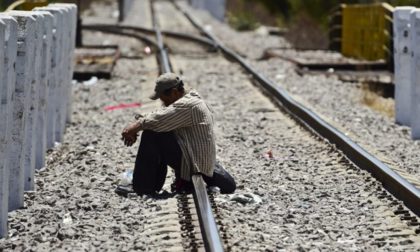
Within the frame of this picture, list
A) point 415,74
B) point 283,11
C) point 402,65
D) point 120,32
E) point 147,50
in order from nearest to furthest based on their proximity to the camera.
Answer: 1. point 415,74
2. point 402,65
3. point 147,50
4. point 120,32
5. point 283,11

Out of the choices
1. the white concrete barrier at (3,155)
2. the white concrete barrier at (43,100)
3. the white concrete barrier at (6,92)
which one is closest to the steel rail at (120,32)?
the white concrete barrier at (43,100)

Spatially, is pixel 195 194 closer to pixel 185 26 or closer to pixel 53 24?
pixel 53 24

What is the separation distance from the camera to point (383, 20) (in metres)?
22.4

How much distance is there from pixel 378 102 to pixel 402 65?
2.33m

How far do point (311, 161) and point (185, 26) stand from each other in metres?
30.2

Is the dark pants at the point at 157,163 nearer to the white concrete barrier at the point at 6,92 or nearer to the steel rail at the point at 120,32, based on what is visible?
the white concrete barrier at the point at 6,92

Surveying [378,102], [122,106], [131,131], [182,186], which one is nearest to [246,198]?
[182,186]

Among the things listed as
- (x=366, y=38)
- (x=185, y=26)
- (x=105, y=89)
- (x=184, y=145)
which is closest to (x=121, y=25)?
(x=185, y=26)

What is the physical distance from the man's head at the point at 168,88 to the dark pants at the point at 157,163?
1.09 feet

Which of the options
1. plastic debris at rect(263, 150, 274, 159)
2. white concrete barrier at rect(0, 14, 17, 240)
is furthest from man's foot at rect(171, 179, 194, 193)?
plastic debris at rect(263, 150, 274, 159)

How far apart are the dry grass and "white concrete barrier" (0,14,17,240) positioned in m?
8.47

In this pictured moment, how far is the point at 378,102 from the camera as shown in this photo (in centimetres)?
1659

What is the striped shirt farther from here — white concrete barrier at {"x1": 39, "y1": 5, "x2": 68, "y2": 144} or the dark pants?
white concrete barrier at {"x1": 39, "y1": 5, "x2": 68, "y2": 144}

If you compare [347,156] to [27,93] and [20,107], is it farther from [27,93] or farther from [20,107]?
[20,107]
